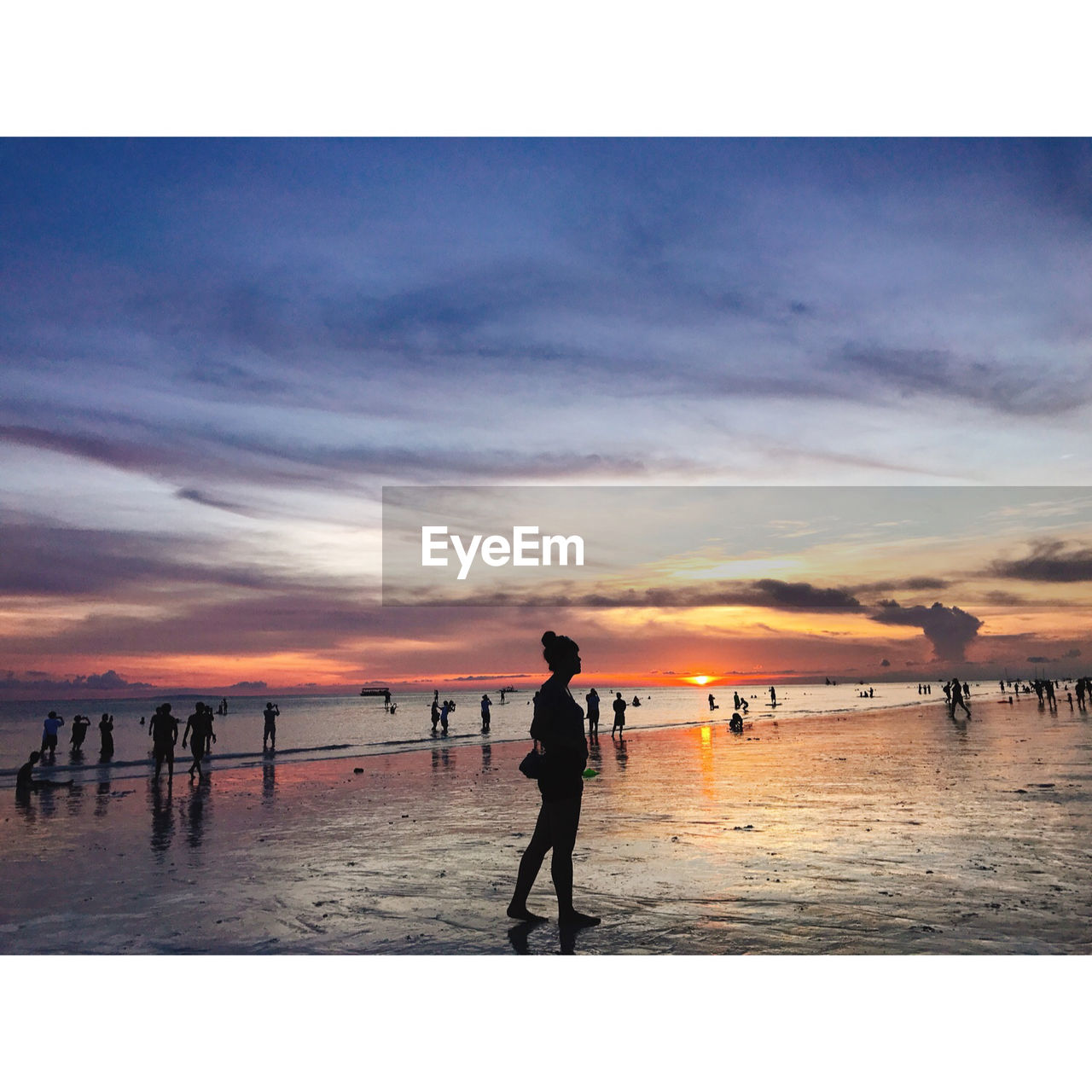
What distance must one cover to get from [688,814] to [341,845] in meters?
5.84

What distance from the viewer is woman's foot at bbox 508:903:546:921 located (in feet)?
24.1

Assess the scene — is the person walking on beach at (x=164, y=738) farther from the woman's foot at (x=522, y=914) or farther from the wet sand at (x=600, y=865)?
the woman's foot at (x=522, y=914)

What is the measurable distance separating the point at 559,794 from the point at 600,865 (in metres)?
3.12

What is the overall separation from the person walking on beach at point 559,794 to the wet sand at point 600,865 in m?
0.25

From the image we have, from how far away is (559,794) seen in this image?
7164 millimetres

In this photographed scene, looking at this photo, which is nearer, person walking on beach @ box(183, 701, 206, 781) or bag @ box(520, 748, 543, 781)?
bag @ box(520, 748, 543, 781)

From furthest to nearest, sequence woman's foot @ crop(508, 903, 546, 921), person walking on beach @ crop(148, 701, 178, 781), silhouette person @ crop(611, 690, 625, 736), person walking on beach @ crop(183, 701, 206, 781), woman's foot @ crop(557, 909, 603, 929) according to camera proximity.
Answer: silhouette person @ crop(611, 690, 625, 736), person walking on beach @ crop(183, 701, 206, 781), person walking on beach @ crop(148, 701, 178, 781), woman's foot @ crop(508, 903, 546, 921), woman's foot @ crop(557, 909, 603, 929)

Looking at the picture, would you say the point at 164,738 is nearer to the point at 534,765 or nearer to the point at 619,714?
the point at 534,765

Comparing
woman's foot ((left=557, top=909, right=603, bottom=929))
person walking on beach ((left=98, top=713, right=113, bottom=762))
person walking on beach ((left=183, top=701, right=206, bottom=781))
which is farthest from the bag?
person walking on beach ((left=98, top=713, right=113, bottom=762))

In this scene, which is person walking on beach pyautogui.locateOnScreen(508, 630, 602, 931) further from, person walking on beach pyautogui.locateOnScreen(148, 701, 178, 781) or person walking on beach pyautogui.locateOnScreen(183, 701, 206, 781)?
person walking on beach pyautogui.locateOnScreen(183, 701, 206, 781)

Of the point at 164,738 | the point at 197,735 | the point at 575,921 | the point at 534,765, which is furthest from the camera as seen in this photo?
the point at 197,735

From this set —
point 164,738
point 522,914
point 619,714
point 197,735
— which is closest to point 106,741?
point 197,735

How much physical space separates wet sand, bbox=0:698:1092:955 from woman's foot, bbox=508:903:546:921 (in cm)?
14
